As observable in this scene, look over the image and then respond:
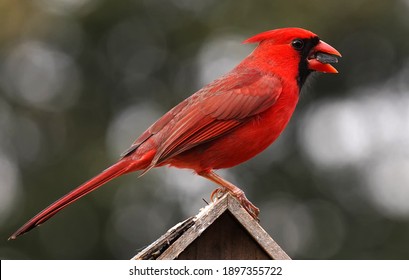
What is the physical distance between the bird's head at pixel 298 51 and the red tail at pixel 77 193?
868mm

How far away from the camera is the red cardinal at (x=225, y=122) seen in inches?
146

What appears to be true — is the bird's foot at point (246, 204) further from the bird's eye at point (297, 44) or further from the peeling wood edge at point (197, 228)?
the bird's eye at point (297, 44)

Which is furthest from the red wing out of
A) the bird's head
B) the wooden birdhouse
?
the wooden birdhouse

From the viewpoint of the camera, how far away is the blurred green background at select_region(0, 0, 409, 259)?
761 centimetres

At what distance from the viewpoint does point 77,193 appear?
3418 millimetres

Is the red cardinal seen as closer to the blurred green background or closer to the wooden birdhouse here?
the wooden birdhouse

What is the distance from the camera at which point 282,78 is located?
4125 mm

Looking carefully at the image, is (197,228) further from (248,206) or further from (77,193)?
(77,193)

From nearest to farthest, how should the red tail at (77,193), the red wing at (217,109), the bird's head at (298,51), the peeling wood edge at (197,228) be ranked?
the peeling wood edge at (197,228) → the red tail at (77,193) → the red wing at (217,109) → the bird's head at (298,51)

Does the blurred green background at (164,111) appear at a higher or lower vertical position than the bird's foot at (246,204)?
higher

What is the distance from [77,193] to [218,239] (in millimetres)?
544

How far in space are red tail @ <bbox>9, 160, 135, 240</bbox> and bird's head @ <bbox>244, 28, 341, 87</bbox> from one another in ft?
2.85

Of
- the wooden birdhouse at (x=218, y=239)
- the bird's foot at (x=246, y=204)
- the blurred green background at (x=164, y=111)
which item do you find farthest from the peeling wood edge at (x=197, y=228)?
the blurred green background at (x=164, y=111)

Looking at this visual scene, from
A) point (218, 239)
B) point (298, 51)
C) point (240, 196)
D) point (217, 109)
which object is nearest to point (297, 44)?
point (298, 51)
